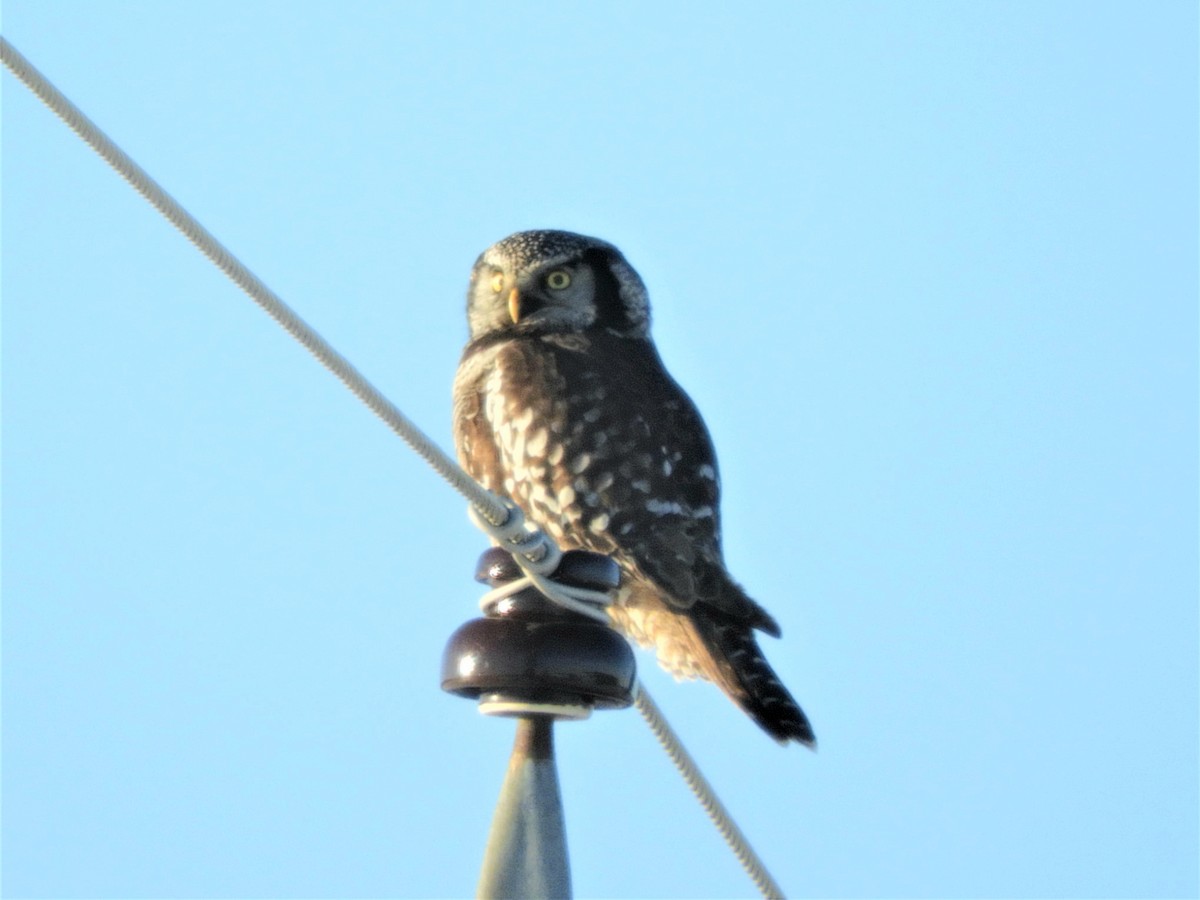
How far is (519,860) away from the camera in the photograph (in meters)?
2.74

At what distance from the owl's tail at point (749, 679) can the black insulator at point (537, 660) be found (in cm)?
195

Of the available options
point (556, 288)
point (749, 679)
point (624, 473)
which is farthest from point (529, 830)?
point (556, 288)

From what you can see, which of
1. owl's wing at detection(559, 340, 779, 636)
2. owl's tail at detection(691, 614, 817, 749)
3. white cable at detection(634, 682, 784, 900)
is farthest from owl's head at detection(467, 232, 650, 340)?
white cable at detection(634, 682, 784, 900)

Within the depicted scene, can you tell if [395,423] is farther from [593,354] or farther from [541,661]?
[593,354]

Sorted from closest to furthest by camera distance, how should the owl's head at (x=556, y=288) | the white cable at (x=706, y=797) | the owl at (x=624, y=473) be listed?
1. the white cable at (x=706, y=797)
2. the owl at (x=624, y=473)
3. the owl's head at (x=556, y=288)

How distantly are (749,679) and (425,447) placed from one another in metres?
2.31

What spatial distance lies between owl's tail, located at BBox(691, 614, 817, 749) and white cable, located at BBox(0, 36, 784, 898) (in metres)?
1.57

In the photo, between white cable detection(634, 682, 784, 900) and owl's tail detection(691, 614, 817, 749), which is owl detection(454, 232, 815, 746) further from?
white cable detection(634, 682, 784, 900)

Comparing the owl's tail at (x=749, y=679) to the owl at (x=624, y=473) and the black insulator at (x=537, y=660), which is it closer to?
the owl at (x=624, y=473)

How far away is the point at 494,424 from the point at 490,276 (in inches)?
38.0

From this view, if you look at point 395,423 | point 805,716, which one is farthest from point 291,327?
point 805,716

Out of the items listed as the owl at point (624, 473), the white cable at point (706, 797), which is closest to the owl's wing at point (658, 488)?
the owl at point (624, 473)

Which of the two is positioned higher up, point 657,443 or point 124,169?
point 657,443

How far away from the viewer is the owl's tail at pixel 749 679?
485 cm
